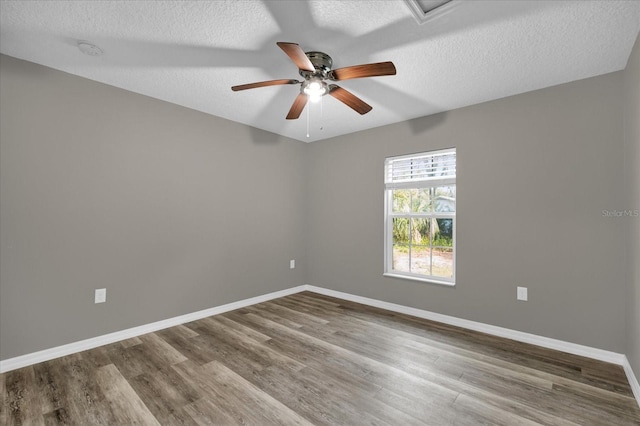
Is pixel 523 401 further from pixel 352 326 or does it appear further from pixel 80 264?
pixel 80 264

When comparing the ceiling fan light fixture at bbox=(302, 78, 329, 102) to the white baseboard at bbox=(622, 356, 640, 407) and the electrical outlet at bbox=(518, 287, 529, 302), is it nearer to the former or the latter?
the electrical outlet at bbox=(518, 287, 529, 302)

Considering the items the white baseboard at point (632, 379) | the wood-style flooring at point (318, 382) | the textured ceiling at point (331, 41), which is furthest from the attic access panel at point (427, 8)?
the white baseboard at point (632, 379)

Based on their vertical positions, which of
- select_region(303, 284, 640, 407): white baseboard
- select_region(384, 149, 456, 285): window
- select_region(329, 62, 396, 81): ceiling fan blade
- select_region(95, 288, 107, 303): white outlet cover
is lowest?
select_region(303, 284, 640, 407): white baseboard

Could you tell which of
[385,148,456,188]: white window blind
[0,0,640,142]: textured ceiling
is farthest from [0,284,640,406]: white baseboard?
[0,0,640,142]: textured ceiling

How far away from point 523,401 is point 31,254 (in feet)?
12.8

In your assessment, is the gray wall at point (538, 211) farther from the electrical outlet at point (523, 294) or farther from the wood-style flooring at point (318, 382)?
the wood-style flooring at point (318, 382)

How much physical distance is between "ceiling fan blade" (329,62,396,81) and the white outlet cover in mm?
2851

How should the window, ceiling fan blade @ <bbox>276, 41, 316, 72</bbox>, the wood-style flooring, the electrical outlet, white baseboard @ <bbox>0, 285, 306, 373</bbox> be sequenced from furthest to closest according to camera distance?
the window
the electrical outlet
white baseboard @ <bbox>0, 285, 306, 373</bbox>
the wood-style flooring
ceiling fan blade @ <bbox>276, 41, 316, 72</bbox>

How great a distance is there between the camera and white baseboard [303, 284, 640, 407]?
7.49 feet

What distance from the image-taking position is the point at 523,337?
2.76 m

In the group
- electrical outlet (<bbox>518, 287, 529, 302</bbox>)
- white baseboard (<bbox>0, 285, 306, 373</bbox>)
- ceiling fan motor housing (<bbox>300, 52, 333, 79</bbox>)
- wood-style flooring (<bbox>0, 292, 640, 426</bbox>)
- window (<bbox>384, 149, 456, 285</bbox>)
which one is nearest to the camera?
wood-style flooring (<bbox>0, 292, 640, 426</bbox>)

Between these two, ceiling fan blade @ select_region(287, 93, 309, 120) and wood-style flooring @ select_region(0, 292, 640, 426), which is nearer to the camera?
wood-style flooring @ select_region(0, 292, 640, 426)

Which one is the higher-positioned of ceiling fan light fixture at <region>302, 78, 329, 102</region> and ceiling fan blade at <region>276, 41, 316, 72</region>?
ceiling fan light fixture at <region>302, 78, 329, 102</region>

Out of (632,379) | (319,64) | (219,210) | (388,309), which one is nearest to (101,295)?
(219,210)
